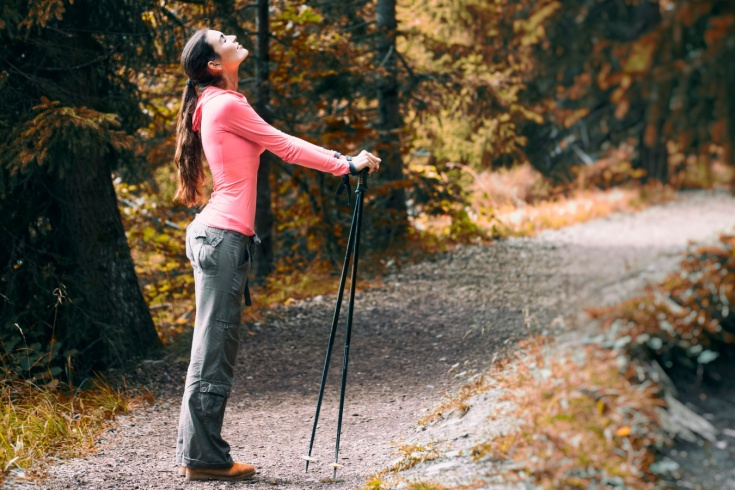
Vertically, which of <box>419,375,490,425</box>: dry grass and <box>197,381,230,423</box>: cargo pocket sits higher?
<box>197,381,230,423</box>: cargo pocket

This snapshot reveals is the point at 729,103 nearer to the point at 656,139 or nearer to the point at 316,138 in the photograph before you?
the point at 656,139

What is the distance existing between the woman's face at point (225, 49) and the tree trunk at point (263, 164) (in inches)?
168

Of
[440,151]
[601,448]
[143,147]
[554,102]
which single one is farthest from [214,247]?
[440,151]

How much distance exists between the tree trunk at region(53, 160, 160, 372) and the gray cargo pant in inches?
86.5

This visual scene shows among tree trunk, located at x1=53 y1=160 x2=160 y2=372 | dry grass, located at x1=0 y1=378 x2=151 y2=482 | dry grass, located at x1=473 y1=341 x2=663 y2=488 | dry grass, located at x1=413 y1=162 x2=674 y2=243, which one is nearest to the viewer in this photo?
dry grass, located at x1=473 y1=341 x2=663 y2=488

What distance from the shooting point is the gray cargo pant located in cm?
396

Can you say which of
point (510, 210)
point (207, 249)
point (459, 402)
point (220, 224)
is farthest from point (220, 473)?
point (510, 210)

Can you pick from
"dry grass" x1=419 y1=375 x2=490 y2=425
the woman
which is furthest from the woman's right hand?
"dry grass" x1=419 y1=375 x2=490 y2=425

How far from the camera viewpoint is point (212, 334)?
4.01 metres

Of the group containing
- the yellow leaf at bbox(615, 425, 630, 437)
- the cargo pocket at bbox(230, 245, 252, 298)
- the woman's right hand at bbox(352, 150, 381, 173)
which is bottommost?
the yellow leaf at bbox(615, 425, 630, 437)

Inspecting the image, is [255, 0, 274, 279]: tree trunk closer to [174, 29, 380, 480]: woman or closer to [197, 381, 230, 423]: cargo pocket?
[174, 29, 380, 480]: woman

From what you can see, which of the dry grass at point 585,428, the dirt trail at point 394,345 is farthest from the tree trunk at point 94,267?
the dry grass at point 585,428

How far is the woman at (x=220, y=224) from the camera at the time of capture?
3938 mm

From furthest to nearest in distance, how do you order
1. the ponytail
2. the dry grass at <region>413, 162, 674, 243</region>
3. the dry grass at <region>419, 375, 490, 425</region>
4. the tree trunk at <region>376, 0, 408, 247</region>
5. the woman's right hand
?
1. the tree trunk at <region>376, 0, 408, 247</region>
2. the dry grass at <region>413, 162, 674, 243</region>
3. the dry grass at <region>419, 375, 490, 425</region>
4. the ponytail
5. the woman's right hand
